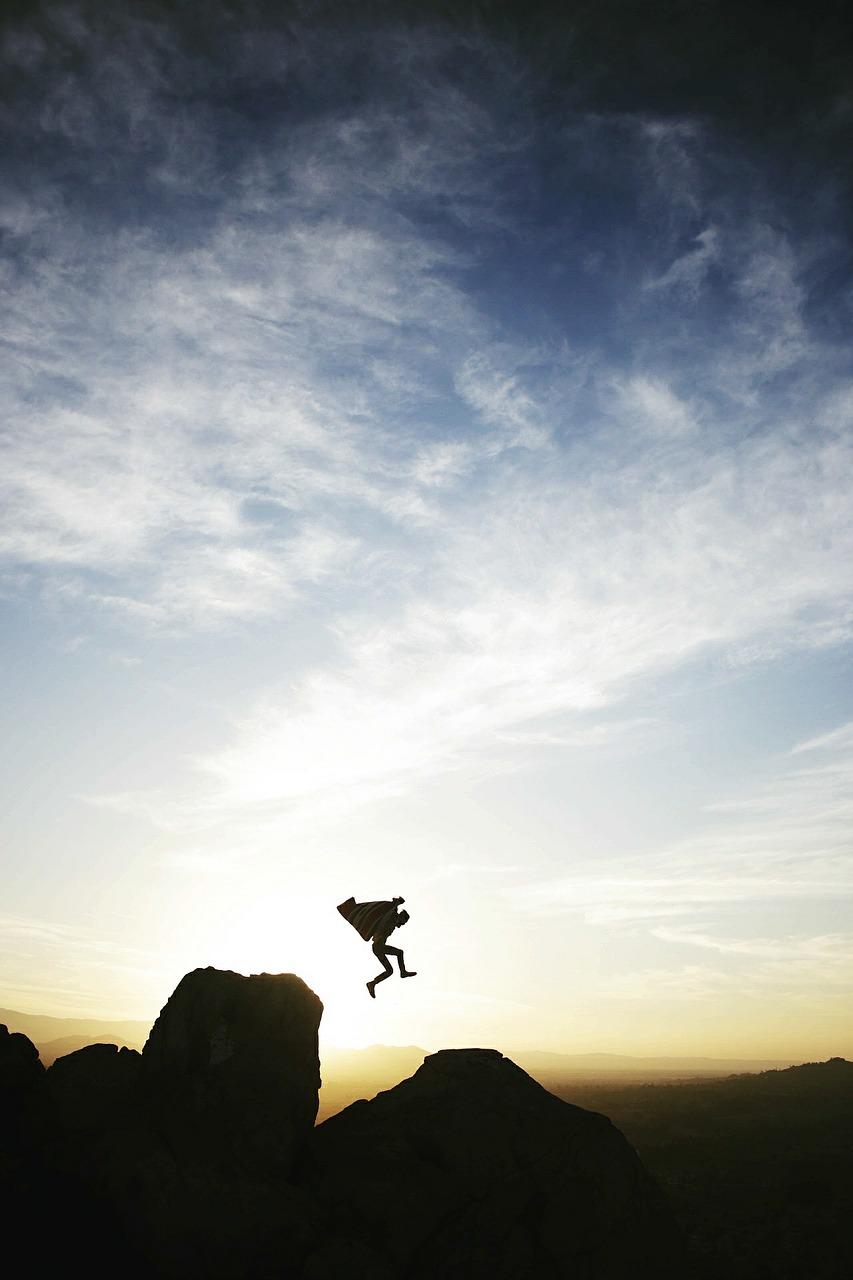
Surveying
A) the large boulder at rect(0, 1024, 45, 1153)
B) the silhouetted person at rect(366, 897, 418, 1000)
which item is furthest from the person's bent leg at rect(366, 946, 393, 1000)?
the large boulder at rect(0, 1024, 45, 1153)

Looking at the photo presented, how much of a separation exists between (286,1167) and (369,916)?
5.11 m

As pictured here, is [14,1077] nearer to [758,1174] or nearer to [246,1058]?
[246,1058]

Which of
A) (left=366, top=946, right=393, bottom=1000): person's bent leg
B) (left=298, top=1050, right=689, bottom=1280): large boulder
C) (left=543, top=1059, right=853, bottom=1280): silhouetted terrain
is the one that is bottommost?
(left=543, top=1059, right=853, bottom=1280): silhouetted terrain

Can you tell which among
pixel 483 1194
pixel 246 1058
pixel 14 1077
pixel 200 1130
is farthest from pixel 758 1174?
pixel 14 1077

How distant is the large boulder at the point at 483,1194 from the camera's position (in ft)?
42.7

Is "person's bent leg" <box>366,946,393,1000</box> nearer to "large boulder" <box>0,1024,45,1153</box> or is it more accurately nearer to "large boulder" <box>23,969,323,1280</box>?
"large boulder" <box>23,969,323,1280</box>

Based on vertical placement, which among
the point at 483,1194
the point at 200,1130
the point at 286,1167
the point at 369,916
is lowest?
the point at 483,1194

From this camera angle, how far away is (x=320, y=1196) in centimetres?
1380

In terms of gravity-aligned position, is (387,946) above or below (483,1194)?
above

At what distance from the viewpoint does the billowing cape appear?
17.3 meters

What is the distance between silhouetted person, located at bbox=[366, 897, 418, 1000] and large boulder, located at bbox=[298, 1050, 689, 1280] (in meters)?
2.72

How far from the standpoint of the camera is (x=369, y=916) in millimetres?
17422

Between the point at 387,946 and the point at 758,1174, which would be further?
the point at 758,1174

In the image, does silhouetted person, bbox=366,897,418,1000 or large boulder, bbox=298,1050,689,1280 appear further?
silhouetted person, bbox=366,897,418,1000
